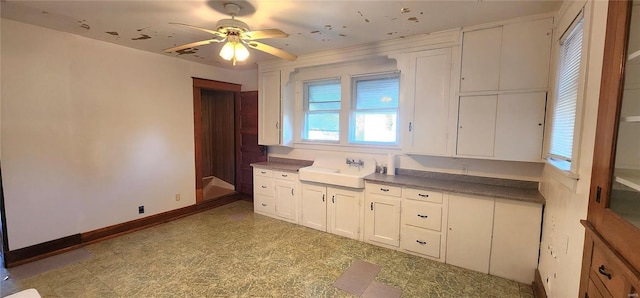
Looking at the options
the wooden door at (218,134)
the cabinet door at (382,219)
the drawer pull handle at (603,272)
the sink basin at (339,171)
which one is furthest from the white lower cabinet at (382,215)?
the wooden door at (218,134)

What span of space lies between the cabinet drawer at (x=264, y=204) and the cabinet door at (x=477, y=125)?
2.71 m

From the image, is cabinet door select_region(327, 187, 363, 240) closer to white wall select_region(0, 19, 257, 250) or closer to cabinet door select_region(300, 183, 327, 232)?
cabinet door select_region(300, 183, 327, 232)

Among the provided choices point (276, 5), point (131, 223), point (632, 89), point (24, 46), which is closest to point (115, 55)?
point (24, 46)

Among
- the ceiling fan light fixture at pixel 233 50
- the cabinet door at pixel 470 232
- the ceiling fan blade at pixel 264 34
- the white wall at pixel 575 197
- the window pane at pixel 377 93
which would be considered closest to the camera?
the white wall at pixel 575 197

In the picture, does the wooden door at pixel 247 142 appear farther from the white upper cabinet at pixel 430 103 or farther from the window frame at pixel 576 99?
the window frame at pixel 576 99

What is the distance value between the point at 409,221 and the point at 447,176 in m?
0.73

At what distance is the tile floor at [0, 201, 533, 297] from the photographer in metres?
2.36

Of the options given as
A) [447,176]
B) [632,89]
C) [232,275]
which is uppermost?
[632,89]

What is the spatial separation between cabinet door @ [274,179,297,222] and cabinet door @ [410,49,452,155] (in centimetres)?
184

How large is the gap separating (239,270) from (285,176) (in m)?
1.57

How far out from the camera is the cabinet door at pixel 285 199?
3955 millimetres

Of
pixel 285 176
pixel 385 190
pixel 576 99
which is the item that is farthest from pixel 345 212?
pixel 576 99

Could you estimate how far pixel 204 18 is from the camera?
8.38 feet

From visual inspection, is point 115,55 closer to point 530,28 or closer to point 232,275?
point 232,275
